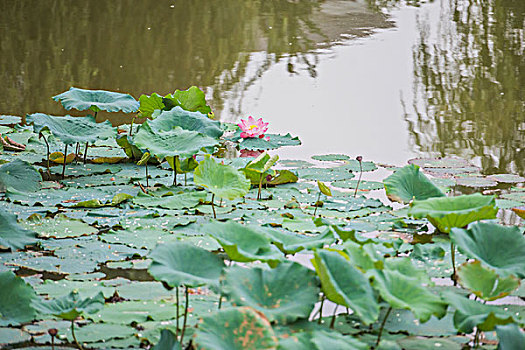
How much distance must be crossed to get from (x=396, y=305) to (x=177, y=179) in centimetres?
143

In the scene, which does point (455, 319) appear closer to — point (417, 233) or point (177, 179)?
point (417, 233)

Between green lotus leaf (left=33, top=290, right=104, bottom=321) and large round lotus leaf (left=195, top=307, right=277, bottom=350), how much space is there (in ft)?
0.82

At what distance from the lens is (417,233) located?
2.11 meters

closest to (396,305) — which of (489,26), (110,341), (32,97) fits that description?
(110,341)

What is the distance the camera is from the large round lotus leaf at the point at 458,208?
160 centimetres

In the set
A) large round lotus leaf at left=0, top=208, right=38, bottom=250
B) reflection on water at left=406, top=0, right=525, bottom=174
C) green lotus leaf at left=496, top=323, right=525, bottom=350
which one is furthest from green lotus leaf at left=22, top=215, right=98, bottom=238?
reflection on water at left=406, top=0, right=525, bottom=174

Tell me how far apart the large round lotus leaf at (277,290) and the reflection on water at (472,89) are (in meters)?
1.65

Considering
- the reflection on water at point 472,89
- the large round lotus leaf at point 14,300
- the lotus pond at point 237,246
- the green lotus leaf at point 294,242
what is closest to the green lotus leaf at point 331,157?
the lotus pond at point 237,246

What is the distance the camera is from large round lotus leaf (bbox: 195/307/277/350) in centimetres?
116

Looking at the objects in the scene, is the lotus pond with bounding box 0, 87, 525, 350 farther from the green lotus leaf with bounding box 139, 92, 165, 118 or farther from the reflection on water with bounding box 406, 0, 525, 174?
the reflection on water with bounding box 406, 0, 525, 174

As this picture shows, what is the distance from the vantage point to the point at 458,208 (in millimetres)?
1642

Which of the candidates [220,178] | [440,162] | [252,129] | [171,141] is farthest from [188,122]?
[440,162]

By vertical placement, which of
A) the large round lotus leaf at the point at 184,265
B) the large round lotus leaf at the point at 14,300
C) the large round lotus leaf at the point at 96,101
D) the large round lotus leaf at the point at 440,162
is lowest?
the large round lotus leaf at the point at 440,162

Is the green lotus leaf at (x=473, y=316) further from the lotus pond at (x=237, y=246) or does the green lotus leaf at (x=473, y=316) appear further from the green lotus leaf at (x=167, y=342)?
the green lotus leaf at (x=167, y=342)
